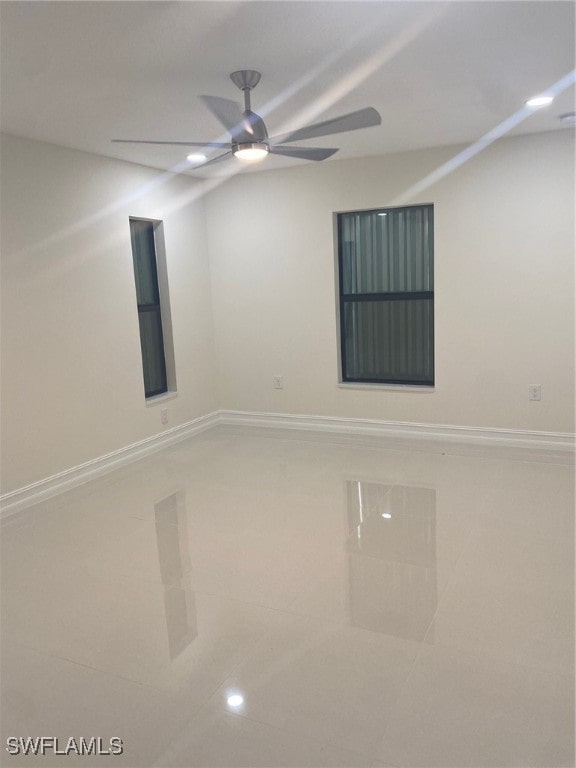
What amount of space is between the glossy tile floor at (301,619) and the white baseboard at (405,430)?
46cm

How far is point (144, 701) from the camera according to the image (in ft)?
6.40

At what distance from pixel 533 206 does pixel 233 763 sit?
4062mm

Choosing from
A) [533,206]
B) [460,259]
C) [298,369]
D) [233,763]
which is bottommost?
[233,763]

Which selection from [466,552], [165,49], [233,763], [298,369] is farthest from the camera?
[298,369]

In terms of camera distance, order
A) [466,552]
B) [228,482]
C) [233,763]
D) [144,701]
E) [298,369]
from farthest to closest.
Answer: [298,369]
[228,482]
[466,552]
[144,701]
[233,763]

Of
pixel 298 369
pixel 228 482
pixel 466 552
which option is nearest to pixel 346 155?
pixel 298 369

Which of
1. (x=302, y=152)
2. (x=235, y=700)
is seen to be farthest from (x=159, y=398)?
(x=235, y=700)

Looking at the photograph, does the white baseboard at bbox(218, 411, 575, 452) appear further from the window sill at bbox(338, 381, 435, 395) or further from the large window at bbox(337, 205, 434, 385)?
the large window at bbox(337, 205, 434, 385)

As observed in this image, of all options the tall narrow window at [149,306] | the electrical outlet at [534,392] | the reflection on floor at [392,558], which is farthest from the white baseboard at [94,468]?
the electrical outlet at [534,392]

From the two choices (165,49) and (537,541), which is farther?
(537,541)

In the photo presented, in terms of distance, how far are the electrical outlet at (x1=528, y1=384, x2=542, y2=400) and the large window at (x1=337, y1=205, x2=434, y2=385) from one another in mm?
821

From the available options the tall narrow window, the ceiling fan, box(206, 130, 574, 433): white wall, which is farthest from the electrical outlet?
the tall narrow window

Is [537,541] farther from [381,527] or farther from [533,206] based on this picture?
[533,206]

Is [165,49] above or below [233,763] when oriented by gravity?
above
